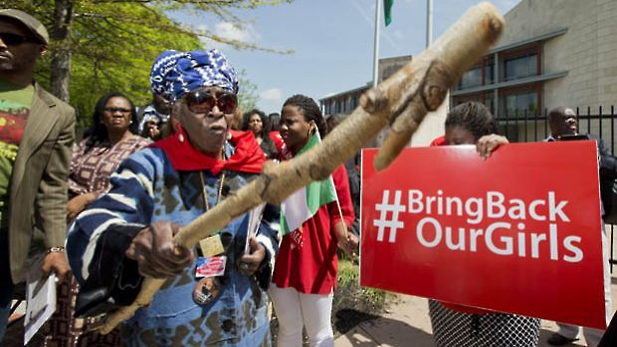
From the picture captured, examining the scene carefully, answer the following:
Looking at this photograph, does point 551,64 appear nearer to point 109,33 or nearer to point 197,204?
point 109,33

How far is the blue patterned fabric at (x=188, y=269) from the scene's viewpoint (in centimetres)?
126

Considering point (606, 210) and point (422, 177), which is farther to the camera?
point (606, 210)

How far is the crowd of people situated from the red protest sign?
0.44 feet

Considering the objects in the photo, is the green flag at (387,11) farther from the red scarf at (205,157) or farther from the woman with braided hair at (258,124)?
the red scarf at (205,157)

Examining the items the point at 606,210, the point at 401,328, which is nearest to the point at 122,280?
the point at 401,328

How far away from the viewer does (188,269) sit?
1535 mm

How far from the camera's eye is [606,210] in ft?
12.0

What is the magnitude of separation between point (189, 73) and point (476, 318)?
1.98m

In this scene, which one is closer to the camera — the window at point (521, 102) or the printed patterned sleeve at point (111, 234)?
the printed patterned sleeve at point (111, 234)

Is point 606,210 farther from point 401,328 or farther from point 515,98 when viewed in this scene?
point 515,98

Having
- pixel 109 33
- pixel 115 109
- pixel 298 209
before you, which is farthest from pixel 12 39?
pixel 109 33

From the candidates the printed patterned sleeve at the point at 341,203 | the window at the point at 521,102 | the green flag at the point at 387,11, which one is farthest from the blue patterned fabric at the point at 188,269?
the window at the point at 521,102

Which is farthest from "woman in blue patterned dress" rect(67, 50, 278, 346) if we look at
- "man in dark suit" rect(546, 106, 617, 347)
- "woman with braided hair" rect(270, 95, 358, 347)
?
"man in dark suit" rect(546, 106, 617, 347)

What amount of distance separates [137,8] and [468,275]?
347 inches
